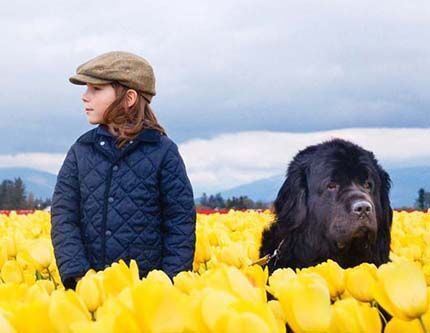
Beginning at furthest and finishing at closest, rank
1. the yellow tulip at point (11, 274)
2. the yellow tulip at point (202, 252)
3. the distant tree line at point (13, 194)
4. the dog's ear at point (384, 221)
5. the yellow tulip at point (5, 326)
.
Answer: the distant tree line at point (13, 194)
the yellow tulip at point (202, 252)
the dog's ear at point (384, 221)
the yellow tulip at point (11, 274)
the yellow tulip at point (5, 326)

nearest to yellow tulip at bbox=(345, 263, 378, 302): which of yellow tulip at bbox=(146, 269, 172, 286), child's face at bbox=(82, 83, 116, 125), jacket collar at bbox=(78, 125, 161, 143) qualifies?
yellow tulip at bbox=(146, 269, 172, 286)

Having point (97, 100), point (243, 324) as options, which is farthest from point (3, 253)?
point (243, 324)

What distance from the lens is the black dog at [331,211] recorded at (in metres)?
4.73

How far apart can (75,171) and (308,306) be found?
12.3 feet

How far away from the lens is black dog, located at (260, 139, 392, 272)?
15.5 ft

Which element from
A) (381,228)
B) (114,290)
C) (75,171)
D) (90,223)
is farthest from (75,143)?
(114,290)

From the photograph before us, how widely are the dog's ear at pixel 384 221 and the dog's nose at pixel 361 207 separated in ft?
1.35

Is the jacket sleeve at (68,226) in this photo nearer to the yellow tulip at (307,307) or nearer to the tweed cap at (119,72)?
the tweed cap at (119,72)

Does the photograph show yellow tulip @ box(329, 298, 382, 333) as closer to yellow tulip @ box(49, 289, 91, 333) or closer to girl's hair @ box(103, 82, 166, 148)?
yellow tulip @ box(49, 289, 91, 333)

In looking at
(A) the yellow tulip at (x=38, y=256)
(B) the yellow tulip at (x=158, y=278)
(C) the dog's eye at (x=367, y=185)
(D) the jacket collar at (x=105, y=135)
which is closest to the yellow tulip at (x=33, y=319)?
(B) the yellow tulip at (x=158, y=278)

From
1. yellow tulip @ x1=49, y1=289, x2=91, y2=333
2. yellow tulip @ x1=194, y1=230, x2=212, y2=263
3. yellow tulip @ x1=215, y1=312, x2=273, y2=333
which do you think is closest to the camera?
yellow tulip @ x1=215, y1=312, x2=273, y2=333

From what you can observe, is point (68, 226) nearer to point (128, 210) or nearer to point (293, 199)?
point (128, 210)

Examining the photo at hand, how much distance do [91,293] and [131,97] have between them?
318 centimetres

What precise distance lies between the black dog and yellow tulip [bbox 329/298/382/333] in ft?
10.5
